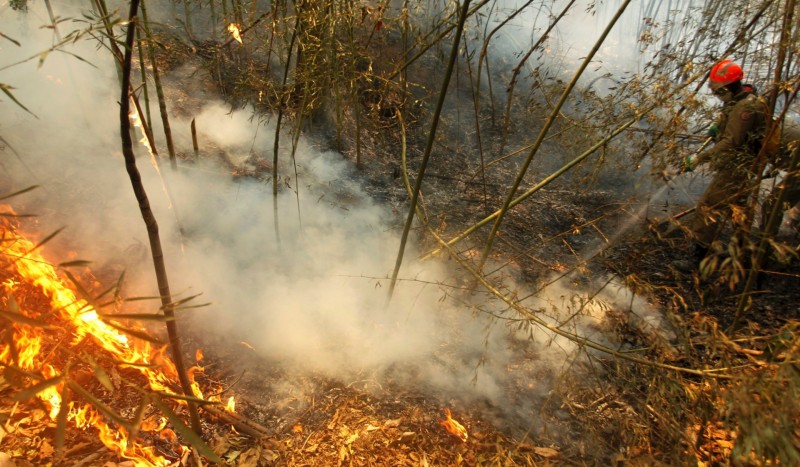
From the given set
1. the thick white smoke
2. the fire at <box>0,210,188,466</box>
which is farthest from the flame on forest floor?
the thick white smoke

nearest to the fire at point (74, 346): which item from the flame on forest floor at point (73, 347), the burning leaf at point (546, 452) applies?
the flame on forest floor at point (73, 347)

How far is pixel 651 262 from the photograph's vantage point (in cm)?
418

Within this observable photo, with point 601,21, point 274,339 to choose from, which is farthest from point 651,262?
point 601,21

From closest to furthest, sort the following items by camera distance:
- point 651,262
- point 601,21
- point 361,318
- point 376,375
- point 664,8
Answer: point 376,375 < point 361,318 < point 651,262 < point 601,21 < point 664,8

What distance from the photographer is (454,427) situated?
244 centimetres

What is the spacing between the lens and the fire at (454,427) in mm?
2404

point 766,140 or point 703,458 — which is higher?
point 766,140

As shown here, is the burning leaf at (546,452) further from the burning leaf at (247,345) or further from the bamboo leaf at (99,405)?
the bamboo leaf at (99,405)

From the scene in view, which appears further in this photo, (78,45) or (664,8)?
(664,8)

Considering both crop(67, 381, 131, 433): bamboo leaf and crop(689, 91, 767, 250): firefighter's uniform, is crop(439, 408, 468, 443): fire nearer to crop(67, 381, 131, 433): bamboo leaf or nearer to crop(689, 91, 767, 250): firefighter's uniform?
crop(67, 381, 131, 433): bamboo leaf

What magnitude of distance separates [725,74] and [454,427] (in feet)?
11.4

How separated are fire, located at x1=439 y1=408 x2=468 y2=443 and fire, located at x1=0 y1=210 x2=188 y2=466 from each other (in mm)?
1436

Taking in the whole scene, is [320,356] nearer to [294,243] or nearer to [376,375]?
[376,375]

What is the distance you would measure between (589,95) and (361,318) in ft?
8.84
